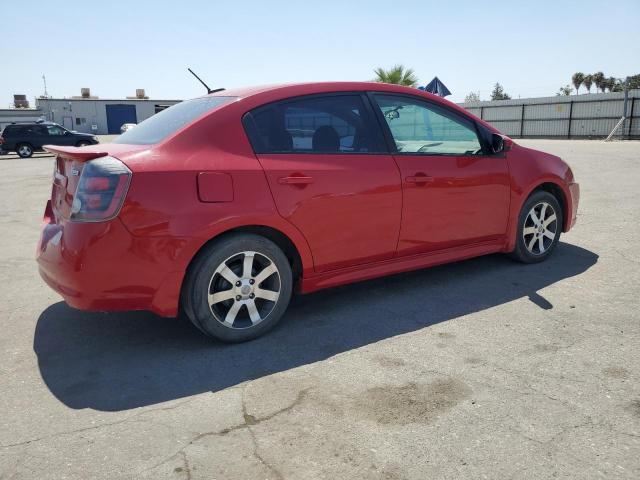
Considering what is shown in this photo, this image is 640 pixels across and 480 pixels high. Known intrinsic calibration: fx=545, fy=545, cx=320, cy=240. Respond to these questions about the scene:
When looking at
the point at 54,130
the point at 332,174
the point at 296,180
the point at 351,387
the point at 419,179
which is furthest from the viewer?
the point at 54,130

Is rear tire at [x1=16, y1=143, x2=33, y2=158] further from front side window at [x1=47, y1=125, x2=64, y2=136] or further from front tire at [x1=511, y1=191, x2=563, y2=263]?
front tire at [x1=511, y1=191, x2=563, y2=263]

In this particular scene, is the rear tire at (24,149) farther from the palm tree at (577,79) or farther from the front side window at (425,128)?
the palm tree at (577,79)

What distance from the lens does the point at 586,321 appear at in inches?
147

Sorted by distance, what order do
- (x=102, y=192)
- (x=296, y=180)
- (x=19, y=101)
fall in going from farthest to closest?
(x=19, y=101) < (x=296, y=180) < (x=102, y=192)

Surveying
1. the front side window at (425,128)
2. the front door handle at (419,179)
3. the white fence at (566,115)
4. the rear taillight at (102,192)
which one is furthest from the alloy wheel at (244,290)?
the white fence at (566,115)

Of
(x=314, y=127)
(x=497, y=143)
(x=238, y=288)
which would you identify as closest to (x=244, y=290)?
(x=238, y=288)

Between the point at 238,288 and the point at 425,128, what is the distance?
2.01m

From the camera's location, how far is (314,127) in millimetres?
3779

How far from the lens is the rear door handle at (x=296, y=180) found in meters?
3.52

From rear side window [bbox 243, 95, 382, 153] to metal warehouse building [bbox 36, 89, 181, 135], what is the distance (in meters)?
55.8

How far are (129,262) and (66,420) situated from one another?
906 mm

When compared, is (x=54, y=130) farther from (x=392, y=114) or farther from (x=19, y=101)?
(x=19, y=101)

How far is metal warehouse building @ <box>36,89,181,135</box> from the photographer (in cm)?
5647

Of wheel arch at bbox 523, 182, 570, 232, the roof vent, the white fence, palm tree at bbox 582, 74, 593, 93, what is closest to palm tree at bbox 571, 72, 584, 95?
palm tree at bbox 582, 74, 593, 93
